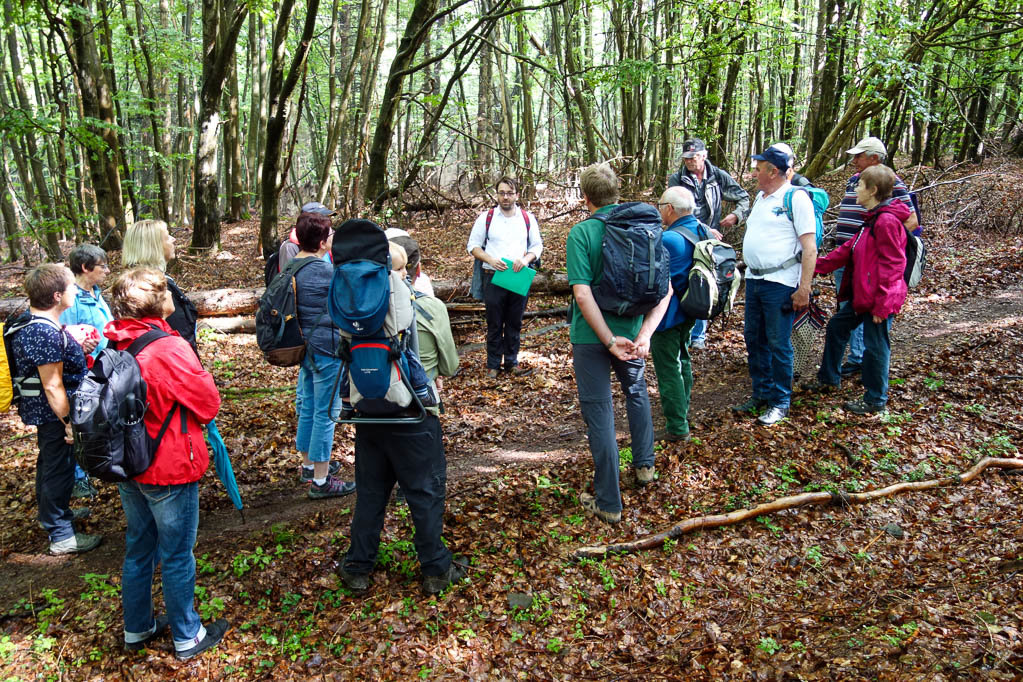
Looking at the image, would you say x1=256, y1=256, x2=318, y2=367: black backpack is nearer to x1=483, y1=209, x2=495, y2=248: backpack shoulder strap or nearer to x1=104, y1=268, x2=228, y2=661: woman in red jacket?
x1=104, y1=268, x2=228, y2=661: woman in red jacket

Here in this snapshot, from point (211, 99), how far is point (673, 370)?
11055mm

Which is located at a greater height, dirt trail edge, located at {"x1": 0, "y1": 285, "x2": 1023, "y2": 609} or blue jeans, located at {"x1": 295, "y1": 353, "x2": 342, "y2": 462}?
blue jeans, located at {"x1": 295, "y1": 353, "x2": 342, "y2": 462}

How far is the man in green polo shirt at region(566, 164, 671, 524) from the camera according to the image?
416 centimetres

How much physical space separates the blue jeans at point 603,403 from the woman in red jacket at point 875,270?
7.60 ft

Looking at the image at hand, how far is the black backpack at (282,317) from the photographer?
466 cm

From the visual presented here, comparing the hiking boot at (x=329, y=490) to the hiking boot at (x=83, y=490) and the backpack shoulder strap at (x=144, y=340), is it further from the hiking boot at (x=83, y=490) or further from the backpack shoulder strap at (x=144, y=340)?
the backpack shoulder strap at (x=144, y=340)

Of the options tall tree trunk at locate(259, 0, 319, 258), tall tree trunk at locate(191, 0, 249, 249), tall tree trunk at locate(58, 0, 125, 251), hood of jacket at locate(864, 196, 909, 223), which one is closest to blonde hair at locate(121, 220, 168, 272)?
hood of jacket at locate(864, 196, 909, 223)

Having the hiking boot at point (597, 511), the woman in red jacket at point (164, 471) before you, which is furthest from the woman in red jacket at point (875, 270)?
the woman in red jacket at point (164, 471)

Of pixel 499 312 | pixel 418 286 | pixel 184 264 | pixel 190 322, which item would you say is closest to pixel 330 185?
pixel 184 264

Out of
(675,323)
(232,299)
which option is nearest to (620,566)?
(675,323)

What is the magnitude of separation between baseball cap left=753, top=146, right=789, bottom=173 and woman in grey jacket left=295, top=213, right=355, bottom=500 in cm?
357

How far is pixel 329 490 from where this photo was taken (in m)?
5.18

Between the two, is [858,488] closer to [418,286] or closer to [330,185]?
[418,286]

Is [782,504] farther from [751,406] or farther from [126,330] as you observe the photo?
[126,330]
